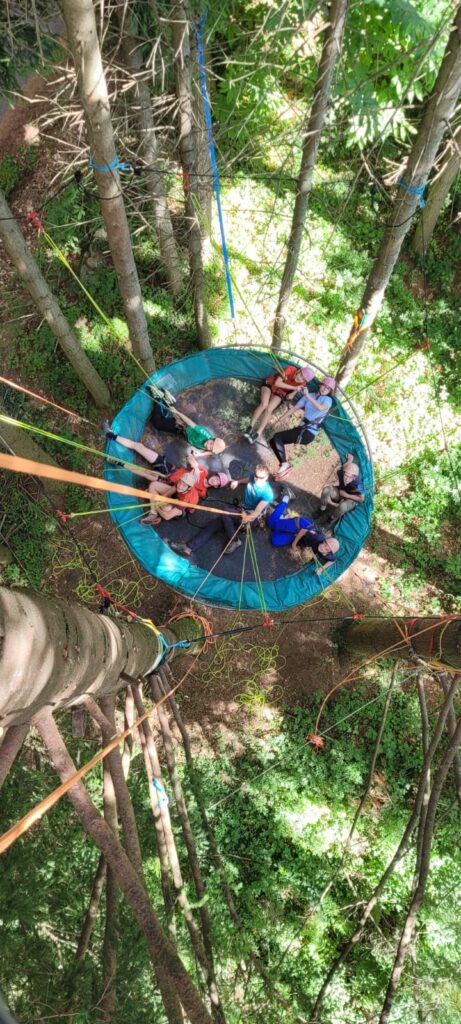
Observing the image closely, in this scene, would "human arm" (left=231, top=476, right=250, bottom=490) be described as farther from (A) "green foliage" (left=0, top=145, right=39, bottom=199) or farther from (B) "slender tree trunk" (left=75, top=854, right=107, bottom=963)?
(A) "green foliage" (left=0, top=145, right=39, bottom=199)

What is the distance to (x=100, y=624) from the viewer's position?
2.35m

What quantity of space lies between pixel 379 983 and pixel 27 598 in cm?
477

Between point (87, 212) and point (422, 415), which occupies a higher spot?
point (87, 212)

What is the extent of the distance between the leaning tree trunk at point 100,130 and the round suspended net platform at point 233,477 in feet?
3.37


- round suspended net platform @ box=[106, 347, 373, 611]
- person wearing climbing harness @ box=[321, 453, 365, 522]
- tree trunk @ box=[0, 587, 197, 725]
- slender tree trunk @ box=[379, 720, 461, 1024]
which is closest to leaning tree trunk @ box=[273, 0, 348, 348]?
round suspended net platform @ box=[106, 347, 373, 611]

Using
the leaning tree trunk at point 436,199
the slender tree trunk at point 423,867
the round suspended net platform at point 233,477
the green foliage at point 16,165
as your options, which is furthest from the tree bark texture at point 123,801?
the green foliage at point 16,165

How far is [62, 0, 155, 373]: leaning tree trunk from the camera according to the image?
2580 mm

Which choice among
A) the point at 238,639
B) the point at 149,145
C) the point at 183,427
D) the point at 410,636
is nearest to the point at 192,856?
the point at 410,636

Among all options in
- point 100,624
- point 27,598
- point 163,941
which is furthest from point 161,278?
point 163,941

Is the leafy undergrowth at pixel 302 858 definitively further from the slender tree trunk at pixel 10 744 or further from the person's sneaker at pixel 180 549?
the person's sneaker at pixel 180 549

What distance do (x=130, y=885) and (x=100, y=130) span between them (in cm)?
342

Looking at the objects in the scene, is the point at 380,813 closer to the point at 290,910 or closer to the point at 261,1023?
the point at 290,910

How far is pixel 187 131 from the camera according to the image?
3.97 m

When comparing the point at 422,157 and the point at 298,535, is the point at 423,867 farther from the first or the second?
the point at 422,157
